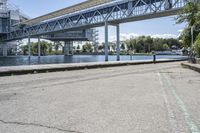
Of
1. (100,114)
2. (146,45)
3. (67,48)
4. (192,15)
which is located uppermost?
(192,15)

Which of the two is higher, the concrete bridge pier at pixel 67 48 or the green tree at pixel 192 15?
the green tree at pixel 192 15

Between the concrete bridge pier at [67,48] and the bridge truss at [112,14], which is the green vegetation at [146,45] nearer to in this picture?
the concrete bridge pier at [67,48]

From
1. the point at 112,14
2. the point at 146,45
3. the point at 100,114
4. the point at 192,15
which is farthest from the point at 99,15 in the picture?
the point at 146,45

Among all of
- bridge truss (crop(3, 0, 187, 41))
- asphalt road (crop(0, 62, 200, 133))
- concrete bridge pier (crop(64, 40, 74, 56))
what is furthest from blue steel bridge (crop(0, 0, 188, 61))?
concrete bridge pier (crop(64, 40, 74, 56))

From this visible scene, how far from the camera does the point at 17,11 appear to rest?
159m

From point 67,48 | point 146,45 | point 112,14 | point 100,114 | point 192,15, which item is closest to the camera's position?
point 100,114

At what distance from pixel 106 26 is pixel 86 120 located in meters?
71.5

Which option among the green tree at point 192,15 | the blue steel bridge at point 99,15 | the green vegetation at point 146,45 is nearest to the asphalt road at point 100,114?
the green tree at point 192,15

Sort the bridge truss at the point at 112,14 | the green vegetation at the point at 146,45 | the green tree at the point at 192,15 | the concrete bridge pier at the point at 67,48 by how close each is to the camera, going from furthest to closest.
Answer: the concrete bridge pier at the point at 67,48 < the green vegetation at the point at 146,45 < the bridge truss at the point at 112,14 < the green tree at the point at 192,15

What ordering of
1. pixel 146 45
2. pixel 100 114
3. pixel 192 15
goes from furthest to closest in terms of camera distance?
pixel 146 45 < pixel 192 15 < pixel 100 114

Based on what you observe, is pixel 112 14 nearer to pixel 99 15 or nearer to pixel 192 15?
pixel 99 15

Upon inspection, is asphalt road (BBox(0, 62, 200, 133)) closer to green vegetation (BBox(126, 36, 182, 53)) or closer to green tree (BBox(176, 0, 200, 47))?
green tree (BBox(176, 0, 200, 47))

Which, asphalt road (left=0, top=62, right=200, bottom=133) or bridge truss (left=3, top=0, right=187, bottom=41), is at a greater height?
bridge truss (left=3, top=0, right=187, bottom=41)

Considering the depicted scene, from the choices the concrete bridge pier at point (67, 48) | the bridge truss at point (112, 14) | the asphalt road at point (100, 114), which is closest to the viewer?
the asphalt road at point (100, 114)
